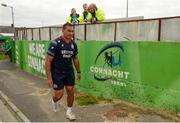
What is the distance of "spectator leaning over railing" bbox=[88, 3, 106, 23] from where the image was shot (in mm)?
10219

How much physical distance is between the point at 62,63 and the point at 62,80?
37 cm

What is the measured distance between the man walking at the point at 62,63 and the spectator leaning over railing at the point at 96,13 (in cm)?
408

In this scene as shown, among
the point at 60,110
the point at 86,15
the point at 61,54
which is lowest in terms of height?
the point at 60,110

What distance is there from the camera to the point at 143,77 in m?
7.00

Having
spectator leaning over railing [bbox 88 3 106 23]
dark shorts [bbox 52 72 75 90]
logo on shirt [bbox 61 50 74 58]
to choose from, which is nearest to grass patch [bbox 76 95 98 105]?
dark shorts [bbox 52 72 75 90]

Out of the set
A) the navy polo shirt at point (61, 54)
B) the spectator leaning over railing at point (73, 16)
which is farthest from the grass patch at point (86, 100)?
the spectator leaning over railing at point (73, 16)

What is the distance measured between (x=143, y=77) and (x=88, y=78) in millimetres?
2515

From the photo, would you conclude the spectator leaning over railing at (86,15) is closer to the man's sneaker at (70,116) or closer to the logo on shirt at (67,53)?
the logo on shirt at (67,53)

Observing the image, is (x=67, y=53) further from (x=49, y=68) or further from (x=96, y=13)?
(x=96, y=13)

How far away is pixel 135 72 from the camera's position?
23.7 feet

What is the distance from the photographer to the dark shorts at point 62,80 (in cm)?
630

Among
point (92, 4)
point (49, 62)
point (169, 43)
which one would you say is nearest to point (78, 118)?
point (49, 62)

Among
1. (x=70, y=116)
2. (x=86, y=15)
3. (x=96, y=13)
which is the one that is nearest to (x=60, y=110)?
(x=70, y=116)

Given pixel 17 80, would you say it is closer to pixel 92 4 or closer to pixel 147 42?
pixel 92 4
